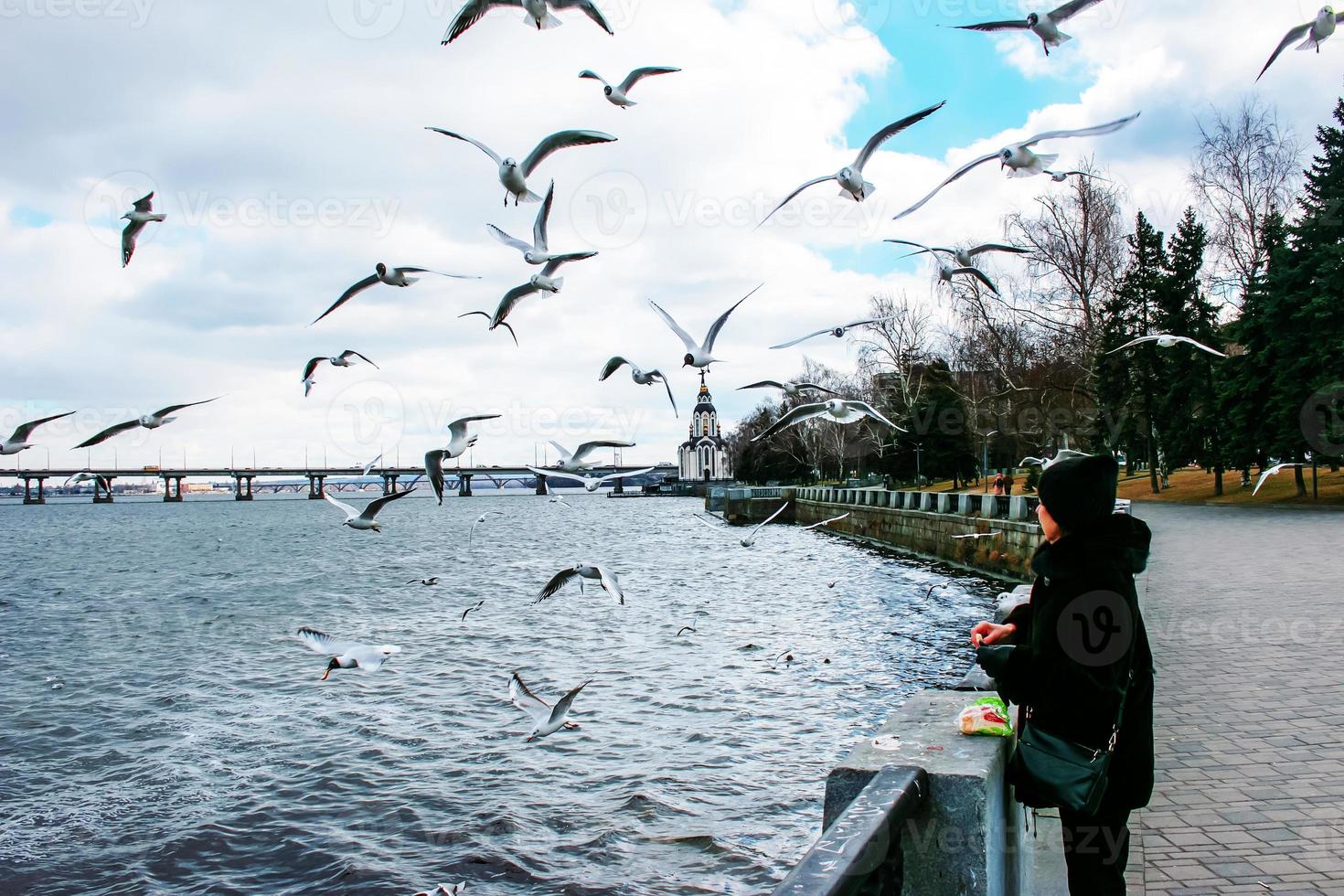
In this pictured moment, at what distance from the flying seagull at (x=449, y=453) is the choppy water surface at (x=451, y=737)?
10.3ft

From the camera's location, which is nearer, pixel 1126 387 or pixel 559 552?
pixel 559 552

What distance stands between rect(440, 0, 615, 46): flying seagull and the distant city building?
123 m

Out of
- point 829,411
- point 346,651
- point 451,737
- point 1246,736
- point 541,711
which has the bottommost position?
point 451,737

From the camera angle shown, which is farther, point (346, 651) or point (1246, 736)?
point (346, 651)

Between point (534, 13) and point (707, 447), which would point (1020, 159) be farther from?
point (707, 447)

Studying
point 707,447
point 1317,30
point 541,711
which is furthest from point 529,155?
point 707,447

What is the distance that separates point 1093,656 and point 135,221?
7027mm

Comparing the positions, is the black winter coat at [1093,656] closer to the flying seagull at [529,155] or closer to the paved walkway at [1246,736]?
the paved walkway at [1246,736]

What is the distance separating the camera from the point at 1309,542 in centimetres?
1919

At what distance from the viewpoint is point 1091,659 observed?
2.93 meters

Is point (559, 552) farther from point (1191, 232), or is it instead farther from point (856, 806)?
point (856, 806)

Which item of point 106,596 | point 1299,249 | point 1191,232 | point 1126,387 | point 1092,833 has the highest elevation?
point 1191,232

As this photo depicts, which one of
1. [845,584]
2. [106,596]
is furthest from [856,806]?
A: [106,596]

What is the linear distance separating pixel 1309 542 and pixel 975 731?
20.0 m
